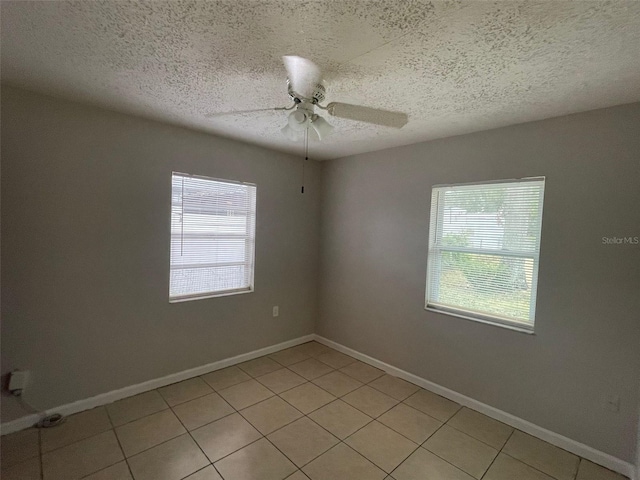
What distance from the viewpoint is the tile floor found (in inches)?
69.4

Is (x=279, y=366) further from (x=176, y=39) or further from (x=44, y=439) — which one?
(x=176, y=39)

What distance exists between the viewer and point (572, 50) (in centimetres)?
136

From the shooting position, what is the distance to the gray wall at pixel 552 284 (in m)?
1.88

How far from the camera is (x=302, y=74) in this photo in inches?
61.6

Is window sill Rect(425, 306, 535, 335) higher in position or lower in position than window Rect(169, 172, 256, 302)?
lower

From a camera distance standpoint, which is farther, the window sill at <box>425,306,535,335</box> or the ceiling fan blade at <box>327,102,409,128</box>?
the window sill at <box>425,306,535,335</box>

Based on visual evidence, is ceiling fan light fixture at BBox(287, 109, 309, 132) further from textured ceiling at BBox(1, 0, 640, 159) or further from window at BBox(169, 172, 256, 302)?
window at BBox(169, 172, 256, 302)

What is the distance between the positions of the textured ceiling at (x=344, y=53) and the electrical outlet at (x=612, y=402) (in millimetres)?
1993

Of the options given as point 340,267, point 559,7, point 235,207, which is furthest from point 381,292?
point 559,7

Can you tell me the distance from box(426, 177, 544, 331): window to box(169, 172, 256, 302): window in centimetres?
205

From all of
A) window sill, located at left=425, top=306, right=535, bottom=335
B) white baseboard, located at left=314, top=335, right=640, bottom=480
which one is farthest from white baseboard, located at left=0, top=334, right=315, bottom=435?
window sill, located at left=425, top=306, right=535, bottom=335

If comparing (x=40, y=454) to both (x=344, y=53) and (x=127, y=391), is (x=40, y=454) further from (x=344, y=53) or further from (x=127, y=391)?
(x=344, y=53)

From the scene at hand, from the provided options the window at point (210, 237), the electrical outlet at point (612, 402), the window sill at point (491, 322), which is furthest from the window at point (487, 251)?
the window at point (210, 237)

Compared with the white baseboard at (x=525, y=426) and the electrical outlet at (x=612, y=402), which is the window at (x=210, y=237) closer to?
the white baseboard at (x=525, y=426)
